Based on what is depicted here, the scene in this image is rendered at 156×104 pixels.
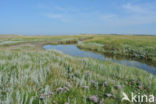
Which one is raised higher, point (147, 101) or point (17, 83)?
point (17, 83)

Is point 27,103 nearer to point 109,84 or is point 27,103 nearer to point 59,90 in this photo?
point 59,90

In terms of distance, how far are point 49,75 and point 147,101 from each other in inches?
110

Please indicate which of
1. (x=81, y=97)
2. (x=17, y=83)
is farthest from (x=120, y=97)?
(x=17, y=83)

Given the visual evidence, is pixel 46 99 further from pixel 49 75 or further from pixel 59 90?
pixel 49 75

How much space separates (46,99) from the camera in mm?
2096

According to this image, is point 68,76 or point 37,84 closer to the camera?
point 37,84

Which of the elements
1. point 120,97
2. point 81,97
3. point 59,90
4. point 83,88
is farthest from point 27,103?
point 120,97

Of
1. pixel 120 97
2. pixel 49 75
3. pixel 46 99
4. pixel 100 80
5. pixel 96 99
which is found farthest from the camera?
pixel 49 75

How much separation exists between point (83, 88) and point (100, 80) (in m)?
0.76

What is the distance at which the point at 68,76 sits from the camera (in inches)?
147

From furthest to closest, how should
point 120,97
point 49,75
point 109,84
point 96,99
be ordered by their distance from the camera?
point 49,75, point 109,84, point 120,97, point 96,99

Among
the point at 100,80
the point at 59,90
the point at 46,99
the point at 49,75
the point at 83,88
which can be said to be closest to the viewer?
the point at 46,99

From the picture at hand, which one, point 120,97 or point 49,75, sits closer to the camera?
point 120,97

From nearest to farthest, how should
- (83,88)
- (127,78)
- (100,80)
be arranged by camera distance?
(83,88), (100,80), (127,78)
